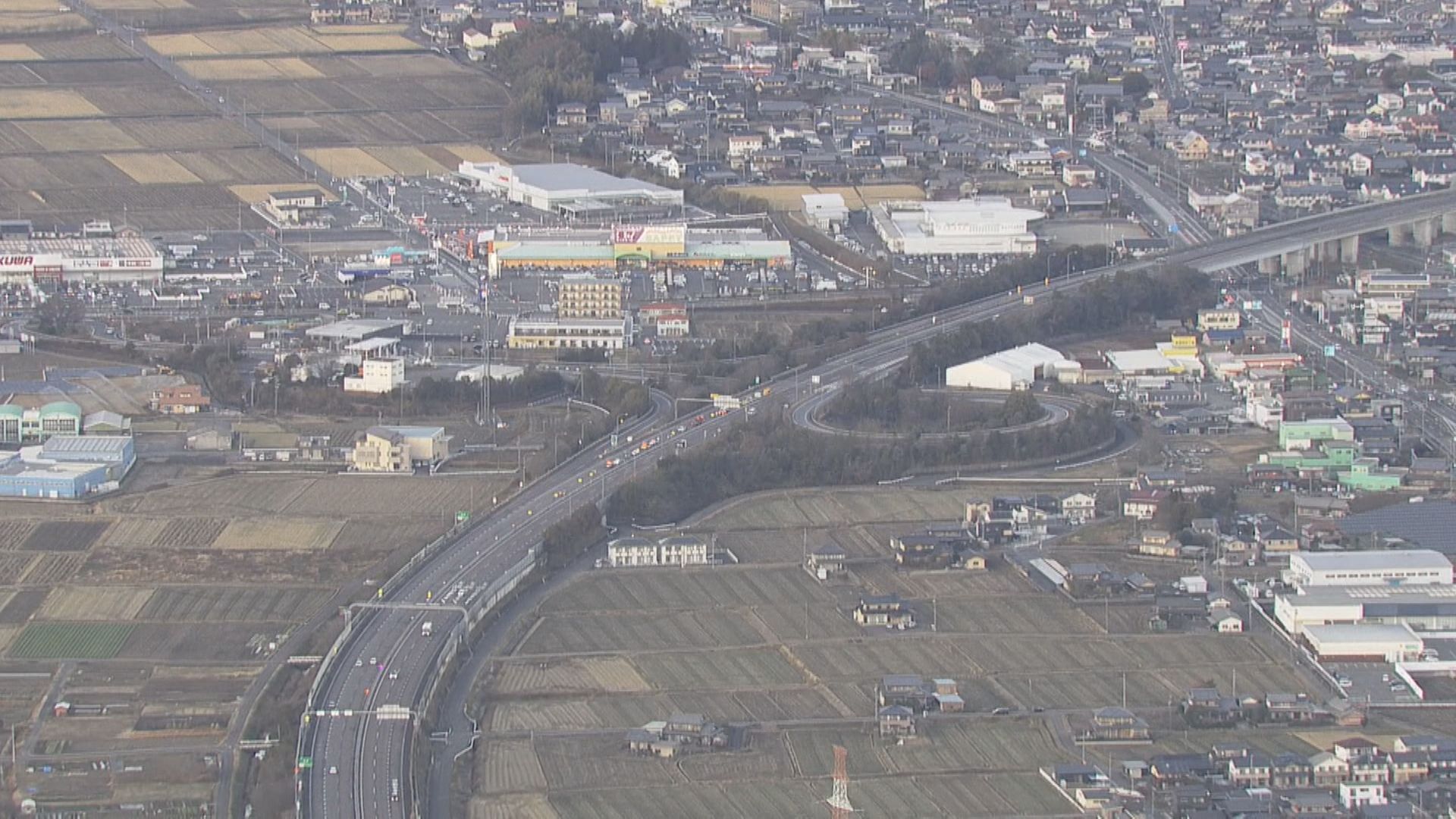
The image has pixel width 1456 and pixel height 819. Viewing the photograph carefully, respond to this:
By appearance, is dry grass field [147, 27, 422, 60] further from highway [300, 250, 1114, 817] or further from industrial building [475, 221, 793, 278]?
highway [300, 250, 1114, 817]

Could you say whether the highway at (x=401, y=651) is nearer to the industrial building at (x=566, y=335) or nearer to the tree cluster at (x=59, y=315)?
the industrial building at (x=566, y=335)

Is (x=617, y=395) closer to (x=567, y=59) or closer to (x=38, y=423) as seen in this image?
(x=38, y=423)

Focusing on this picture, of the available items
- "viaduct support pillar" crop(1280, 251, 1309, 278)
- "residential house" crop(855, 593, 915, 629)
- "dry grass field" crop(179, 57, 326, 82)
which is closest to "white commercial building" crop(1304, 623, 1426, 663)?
"residential house" crop(855, 593, 915, 629)

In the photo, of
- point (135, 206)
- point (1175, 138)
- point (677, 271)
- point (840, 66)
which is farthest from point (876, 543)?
point (840, 66)

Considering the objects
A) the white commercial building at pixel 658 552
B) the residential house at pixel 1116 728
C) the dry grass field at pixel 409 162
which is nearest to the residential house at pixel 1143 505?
the white commercial building at pixel 658 552

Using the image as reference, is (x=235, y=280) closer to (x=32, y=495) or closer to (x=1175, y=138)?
(x=32, y=495)

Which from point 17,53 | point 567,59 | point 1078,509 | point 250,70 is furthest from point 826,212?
point 17,53
